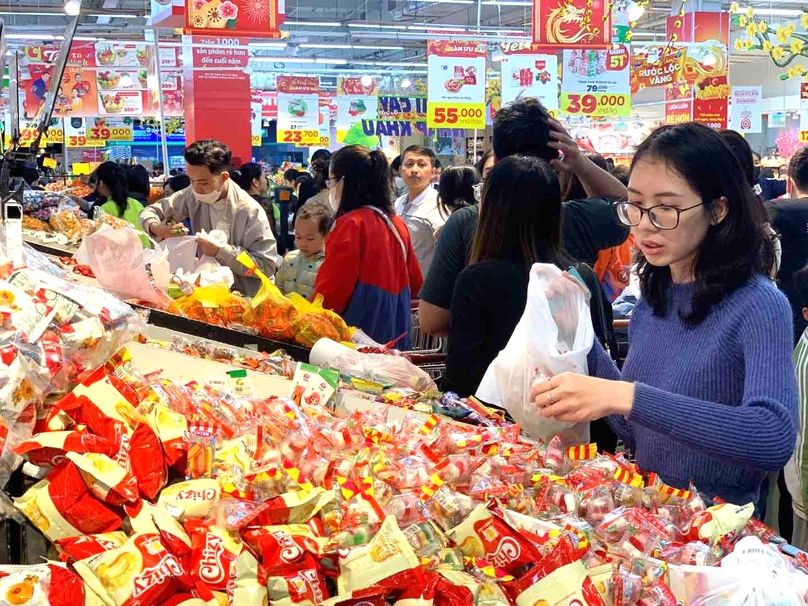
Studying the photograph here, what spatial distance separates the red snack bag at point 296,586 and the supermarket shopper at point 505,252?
1414mm

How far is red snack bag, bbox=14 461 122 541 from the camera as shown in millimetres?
1490

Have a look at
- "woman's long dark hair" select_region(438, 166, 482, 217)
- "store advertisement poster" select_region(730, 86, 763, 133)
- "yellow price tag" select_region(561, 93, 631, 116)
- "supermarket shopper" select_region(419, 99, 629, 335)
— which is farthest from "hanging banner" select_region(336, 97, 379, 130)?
"supermarket shopper" select_region(419, 99, 629, 335)

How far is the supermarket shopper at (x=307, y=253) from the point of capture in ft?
16.7

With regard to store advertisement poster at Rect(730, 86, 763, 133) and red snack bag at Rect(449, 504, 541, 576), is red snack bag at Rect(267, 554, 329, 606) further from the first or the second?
store advertisement poster at Rect(730, 86, 763, 133)

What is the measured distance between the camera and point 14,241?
2.27m

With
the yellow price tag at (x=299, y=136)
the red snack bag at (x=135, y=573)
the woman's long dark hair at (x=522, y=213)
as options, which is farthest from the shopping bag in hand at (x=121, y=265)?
the yellow price tag at (x=299, y=136)

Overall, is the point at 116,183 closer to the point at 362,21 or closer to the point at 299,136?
the point at 362,21

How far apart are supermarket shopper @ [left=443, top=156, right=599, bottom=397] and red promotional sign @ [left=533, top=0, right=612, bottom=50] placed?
26.7ft

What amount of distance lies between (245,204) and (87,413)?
335 cm

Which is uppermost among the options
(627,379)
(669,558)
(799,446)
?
(627,379)

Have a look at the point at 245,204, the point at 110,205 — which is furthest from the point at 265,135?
the point at 245,204

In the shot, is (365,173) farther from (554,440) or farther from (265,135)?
(265,135)

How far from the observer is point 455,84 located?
14062 millimetres

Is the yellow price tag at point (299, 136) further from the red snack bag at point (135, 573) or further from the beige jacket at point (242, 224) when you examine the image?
the red snack bag at point (135, 573)
